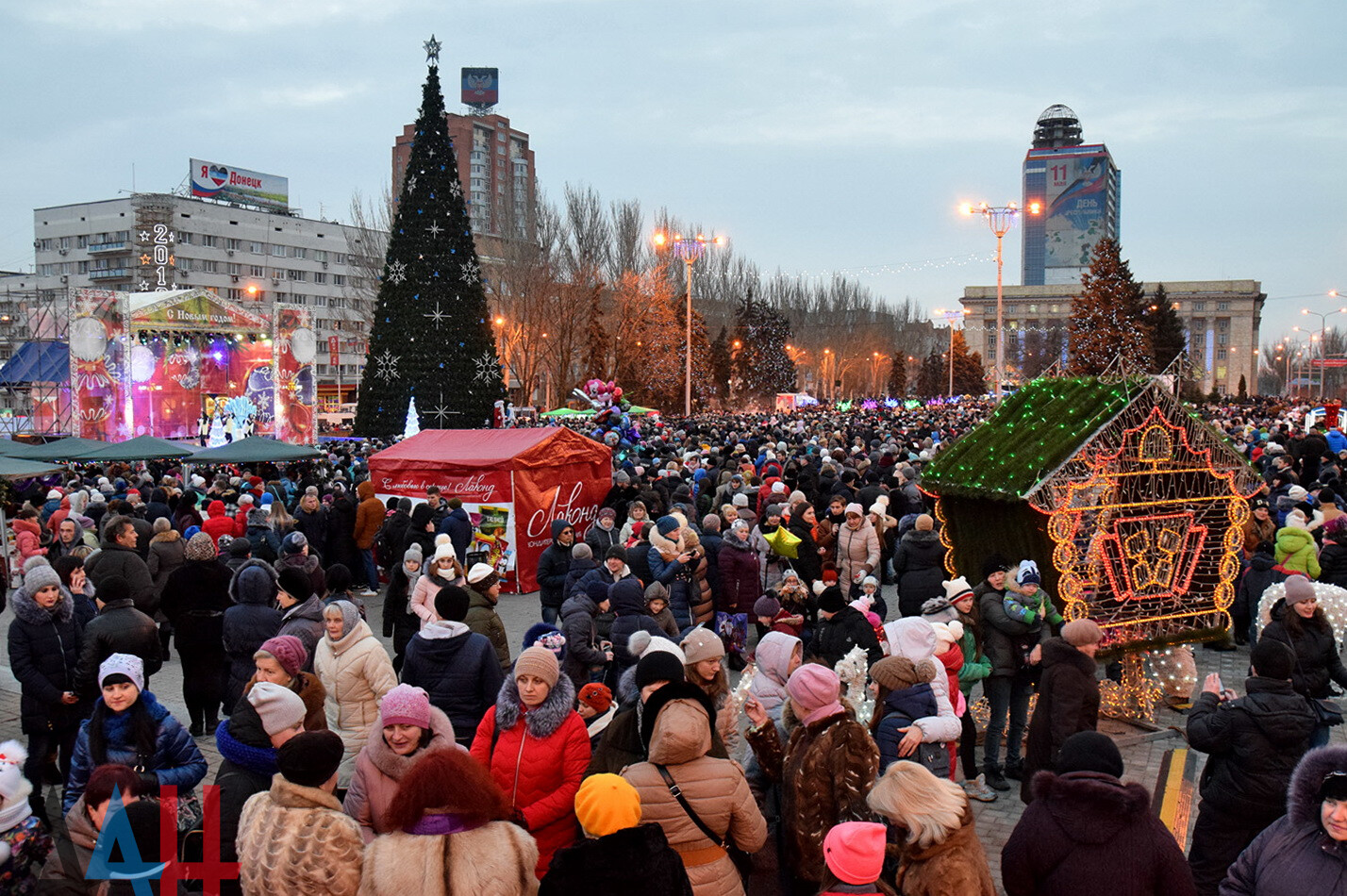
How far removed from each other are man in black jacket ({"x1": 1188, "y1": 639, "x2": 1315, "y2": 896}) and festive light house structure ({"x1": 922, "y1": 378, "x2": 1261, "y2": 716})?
9.28ft

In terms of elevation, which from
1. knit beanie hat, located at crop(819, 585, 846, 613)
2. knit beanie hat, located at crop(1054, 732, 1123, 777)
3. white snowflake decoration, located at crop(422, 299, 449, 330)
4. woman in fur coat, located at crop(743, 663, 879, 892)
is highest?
white snowflake decoration, located at crop(422, 299, 449, 330)

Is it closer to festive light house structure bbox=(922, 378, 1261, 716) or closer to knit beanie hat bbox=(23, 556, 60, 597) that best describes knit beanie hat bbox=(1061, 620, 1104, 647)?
festive light house structure bbox=(922, 378, 1261, 716)

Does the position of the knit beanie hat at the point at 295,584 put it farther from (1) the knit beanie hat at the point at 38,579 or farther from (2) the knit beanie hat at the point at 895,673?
(2) the knit beanie hat at the point at 895,673

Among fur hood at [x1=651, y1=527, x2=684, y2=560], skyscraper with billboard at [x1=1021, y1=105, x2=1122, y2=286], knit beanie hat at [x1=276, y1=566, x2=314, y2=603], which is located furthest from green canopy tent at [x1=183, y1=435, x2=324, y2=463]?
A: skyscraper with billboard at [x1=1021, y1=105, x2=1122, y2=286]

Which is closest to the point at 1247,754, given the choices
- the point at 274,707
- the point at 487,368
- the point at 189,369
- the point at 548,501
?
the point at 274,707

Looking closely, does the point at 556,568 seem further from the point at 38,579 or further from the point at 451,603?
the point at 38,579

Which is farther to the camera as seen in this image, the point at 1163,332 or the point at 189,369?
the point at 1163,332

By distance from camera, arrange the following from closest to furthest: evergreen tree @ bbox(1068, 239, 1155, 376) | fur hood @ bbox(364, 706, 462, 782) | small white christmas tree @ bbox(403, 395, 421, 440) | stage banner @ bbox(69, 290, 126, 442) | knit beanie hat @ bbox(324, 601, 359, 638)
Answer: fur hood @ bbox(364, 706, 462, 782) → knit beanie hat @ bbox(324, 601, 359, 638) → small white christmas tree @ bbox(403, 395, 421, 440) → stage banner @ bbox(69, 290, 126, 442) → evergreen tree @ bbox(1068, 239, 1155, 376)

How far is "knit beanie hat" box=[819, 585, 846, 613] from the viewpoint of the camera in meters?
6.11

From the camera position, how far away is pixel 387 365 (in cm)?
2689

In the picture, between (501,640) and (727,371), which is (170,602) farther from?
(727,371)

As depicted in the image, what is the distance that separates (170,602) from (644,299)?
44.8 m

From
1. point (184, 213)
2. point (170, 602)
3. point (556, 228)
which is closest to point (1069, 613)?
point (170, 602)

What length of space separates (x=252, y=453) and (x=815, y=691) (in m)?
16.7
